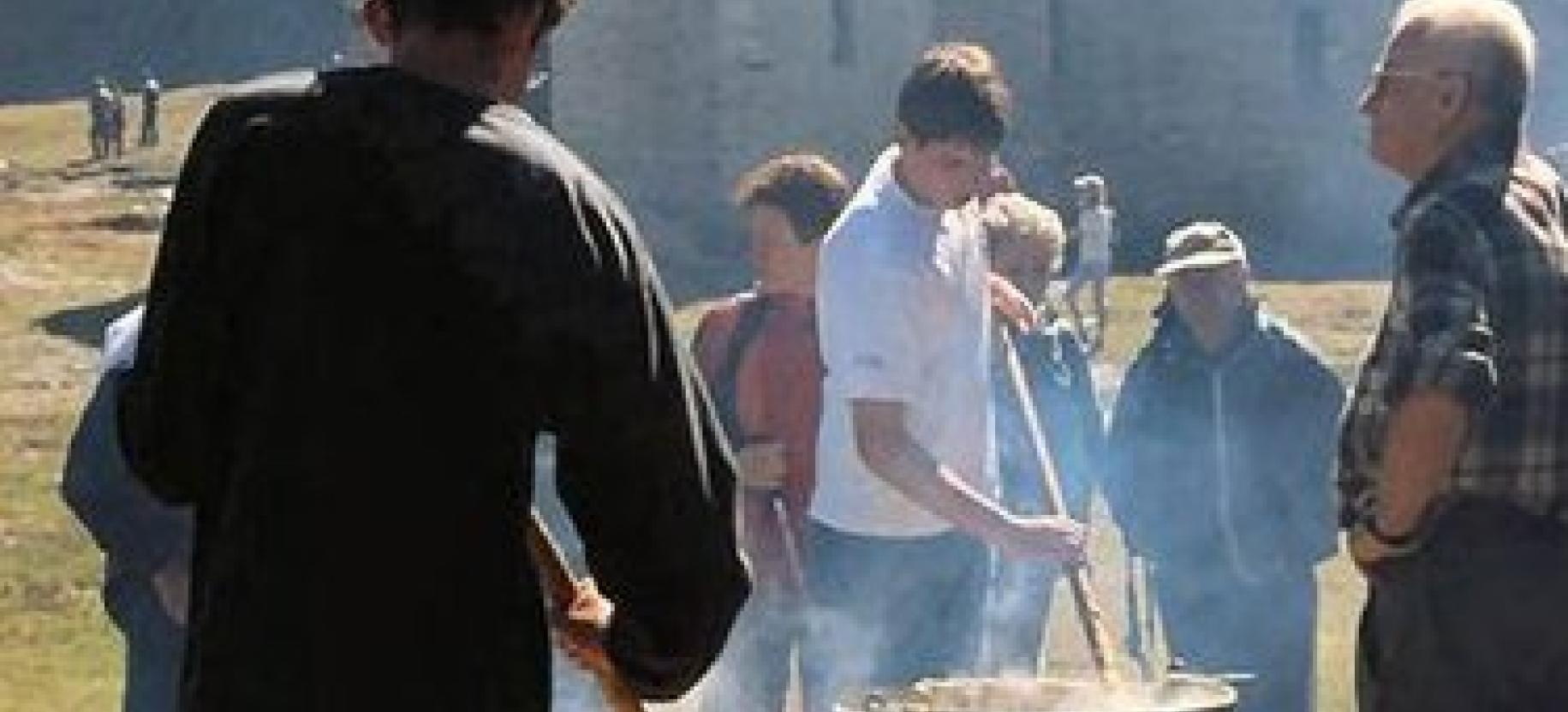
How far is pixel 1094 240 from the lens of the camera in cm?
2553

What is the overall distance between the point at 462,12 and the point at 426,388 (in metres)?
0.38

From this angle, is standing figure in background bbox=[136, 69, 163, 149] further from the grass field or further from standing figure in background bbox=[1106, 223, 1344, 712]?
standing figure in background bbox=[1106, 223, 1344, 712]

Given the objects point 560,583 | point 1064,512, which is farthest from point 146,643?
point 560,583

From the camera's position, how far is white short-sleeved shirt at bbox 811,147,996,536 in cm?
634

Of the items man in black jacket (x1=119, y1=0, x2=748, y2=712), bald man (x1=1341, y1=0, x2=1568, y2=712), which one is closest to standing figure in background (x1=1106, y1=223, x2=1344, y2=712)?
bald man (x1=1341, y1=0, x2=1568, y2=712)

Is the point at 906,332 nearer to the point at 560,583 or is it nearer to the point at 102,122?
the point at 560,583

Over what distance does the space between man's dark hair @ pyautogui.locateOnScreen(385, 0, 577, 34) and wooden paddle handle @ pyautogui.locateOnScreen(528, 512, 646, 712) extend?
1.61ft

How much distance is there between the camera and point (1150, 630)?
9188mm

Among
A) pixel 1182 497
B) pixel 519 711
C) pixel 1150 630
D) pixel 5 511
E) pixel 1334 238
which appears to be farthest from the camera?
pixel 1334 238

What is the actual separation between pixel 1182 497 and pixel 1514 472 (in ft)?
9.74

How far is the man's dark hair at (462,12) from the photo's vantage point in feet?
10.8

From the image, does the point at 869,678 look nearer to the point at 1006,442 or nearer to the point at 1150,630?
the point at 1006,442

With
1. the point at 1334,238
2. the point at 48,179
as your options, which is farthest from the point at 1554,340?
the point at 48,179

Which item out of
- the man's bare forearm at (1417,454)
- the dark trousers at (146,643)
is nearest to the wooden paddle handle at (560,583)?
the man's bare forearm at (1417,454)
